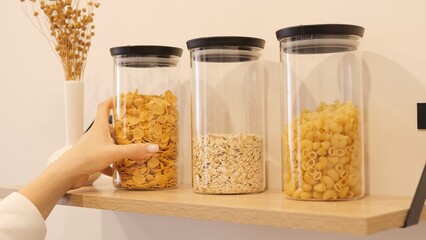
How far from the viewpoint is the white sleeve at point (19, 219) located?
111 centimetres

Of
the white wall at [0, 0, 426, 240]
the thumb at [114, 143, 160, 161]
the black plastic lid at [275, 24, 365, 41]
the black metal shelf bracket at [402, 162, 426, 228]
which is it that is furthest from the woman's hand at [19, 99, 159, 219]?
the black metal shelf bracket at [402, 162, 426, 228]

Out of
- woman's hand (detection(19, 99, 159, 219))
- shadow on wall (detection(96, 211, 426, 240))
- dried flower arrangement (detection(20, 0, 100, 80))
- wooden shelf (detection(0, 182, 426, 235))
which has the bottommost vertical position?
shadow on wall (detection(96, 211, 426, 240))

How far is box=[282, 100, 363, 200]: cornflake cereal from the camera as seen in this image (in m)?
0.98

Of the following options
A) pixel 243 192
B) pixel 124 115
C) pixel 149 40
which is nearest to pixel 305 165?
pixel 243 192

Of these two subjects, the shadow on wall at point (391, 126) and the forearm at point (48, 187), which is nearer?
the shadow on wall at point (391, 126)

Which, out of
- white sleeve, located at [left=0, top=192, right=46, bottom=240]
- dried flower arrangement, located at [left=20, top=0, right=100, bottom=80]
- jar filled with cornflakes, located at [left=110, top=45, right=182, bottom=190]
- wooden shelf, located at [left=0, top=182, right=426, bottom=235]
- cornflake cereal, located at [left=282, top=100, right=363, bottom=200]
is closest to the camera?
wooden shelf, located at [left=0, top=182, right=426, bottom=235]

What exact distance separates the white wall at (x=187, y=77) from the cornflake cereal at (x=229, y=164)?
102 mm

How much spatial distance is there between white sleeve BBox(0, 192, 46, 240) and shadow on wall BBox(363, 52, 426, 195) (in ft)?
2.09

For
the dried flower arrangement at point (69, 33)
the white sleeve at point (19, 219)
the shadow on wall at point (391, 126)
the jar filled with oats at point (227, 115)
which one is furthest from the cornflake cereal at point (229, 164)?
the dried flower arrangement at point (69, 33)

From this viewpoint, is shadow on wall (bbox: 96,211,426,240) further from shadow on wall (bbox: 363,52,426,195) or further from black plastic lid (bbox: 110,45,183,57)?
black plastic lid (bbox: 110,45,183,57)

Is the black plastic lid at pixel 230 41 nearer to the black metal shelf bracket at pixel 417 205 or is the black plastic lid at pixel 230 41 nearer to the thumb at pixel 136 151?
the thumb at pixel 136 151

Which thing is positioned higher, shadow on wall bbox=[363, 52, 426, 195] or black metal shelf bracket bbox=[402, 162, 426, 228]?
shadow on wall bbox=[363, 52, 426, 195]

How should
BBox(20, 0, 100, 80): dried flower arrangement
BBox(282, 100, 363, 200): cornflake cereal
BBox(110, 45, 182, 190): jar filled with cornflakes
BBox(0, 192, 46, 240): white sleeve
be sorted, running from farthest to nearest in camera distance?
BBox(20, 0, 100, 80): dried flower arrangement
BBox(110, 45, 182, 190): jar filled with cornflakes
BBox(0, 192, 46, 240): white sleeve
BBox(282, 100, 363, 200): cornflake cereal

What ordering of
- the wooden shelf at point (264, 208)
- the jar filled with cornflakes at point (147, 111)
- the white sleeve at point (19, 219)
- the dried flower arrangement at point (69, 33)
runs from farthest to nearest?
the dried flower arrangement at point (69, 33), the jar filled with cornflakes at point (147, 111), the white sleeve at point (19, 219), the wooden shelf at point (264, 208)
